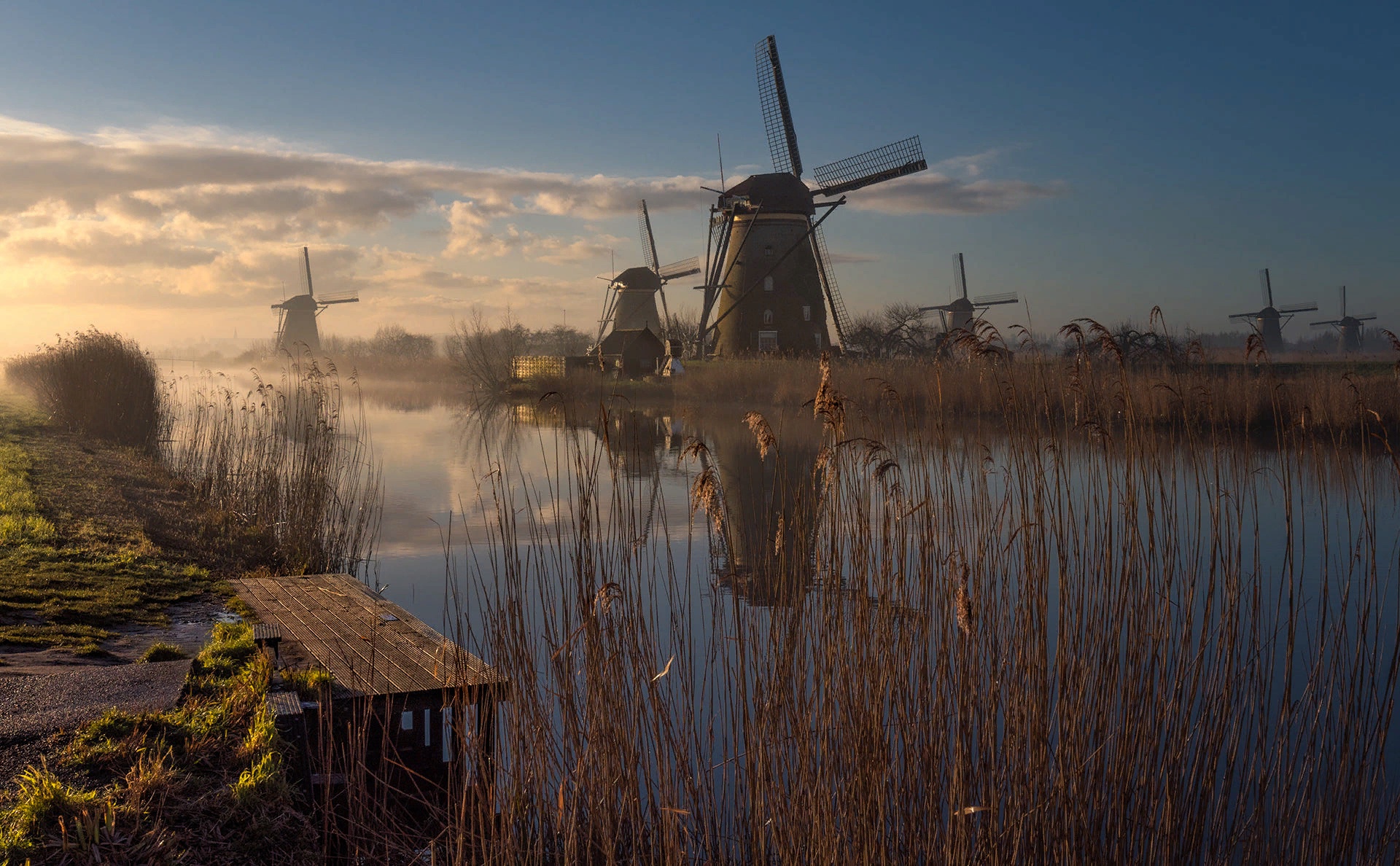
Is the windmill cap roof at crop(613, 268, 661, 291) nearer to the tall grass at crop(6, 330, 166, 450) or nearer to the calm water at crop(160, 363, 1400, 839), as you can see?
the calm water at crop(160, 363, 1400, 839)

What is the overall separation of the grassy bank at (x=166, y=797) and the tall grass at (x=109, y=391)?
12.5 m

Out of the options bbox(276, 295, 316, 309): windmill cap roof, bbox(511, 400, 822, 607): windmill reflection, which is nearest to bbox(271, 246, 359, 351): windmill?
bbox(276, 295, 316, 309): windmill cap roof

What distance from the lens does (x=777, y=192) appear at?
25188 mm

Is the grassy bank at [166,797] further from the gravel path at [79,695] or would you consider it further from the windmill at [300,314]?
the windmill at [300,314]

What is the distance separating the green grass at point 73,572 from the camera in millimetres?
4633

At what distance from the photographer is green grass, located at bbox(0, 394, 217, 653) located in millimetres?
4633

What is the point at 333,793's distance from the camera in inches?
123

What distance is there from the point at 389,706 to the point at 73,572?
399 centimetres

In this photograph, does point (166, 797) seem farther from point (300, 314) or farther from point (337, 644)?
point (300, 314)

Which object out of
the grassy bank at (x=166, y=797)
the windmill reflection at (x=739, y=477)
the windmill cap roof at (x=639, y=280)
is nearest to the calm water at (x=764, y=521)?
the windmill reflection at (x=739, y=477)

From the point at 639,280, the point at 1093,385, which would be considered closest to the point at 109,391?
the point at 1093,385

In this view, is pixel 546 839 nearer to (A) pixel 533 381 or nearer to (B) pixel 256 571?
(B) pixel 256 571

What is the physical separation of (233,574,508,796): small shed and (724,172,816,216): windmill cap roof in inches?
866

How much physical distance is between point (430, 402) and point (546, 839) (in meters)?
30.0
